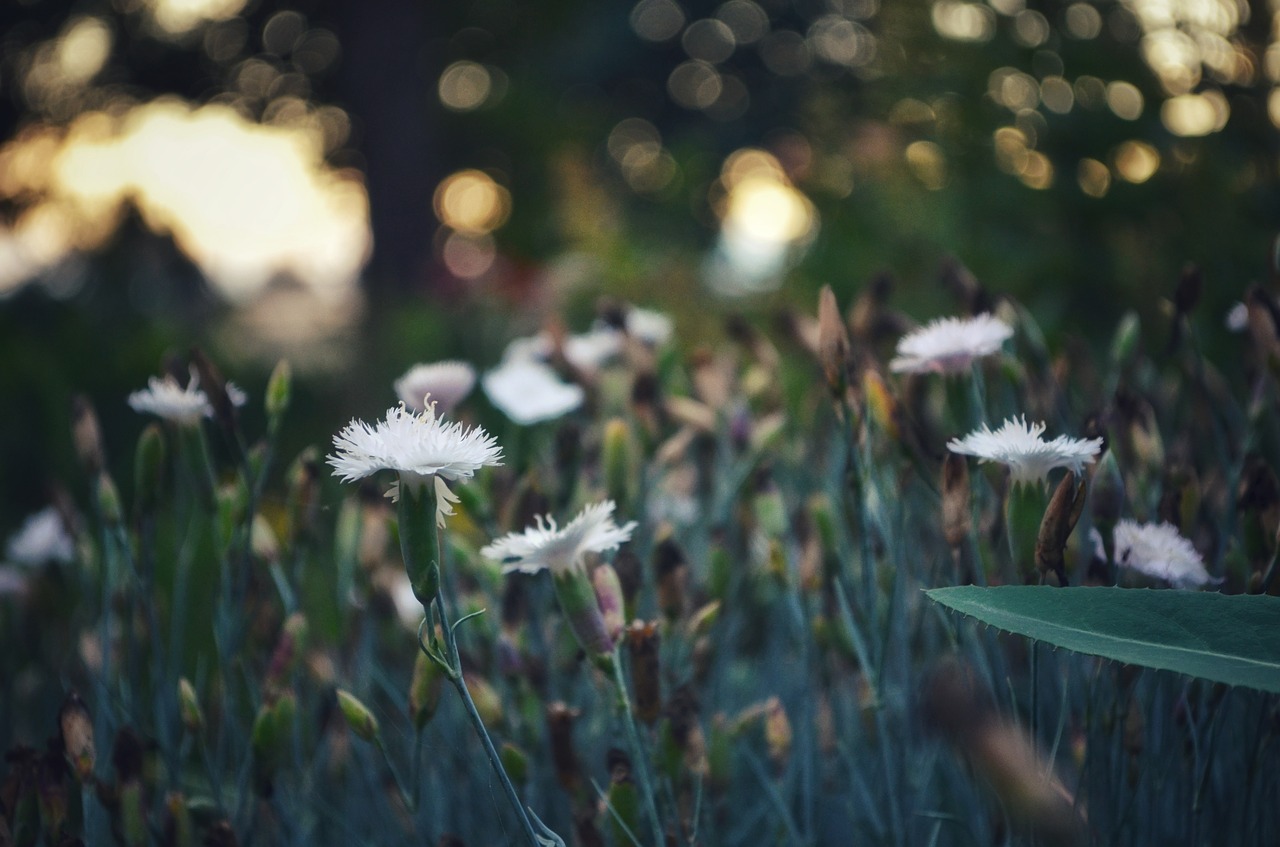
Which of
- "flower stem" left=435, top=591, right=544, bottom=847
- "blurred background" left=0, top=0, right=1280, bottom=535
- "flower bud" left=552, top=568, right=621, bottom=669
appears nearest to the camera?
"flower stem" left=435, top=591, right=544, bottom=847

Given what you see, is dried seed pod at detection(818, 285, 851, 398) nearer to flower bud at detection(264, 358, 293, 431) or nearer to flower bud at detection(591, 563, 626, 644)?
flower bud at detection(591, 563, 626, 644)

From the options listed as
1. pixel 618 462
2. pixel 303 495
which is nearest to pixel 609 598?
pixel 618 462

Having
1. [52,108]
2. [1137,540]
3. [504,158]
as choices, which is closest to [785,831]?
[1137,540]

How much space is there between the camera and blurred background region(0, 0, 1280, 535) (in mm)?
1670

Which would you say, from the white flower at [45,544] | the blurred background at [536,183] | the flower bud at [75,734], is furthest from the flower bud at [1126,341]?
the white flower at [45,544]

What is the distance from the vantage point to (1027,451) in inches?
22.6

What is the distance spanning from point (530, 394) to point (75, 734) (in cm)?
50

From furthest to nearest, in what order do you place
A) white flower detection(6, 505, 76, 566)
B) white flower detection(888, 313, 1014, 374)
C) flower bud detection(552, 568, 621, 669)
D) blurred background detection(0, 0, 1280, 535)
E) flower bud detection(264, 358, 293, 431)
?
blurred background detection(0, 0, 1280, 535) → white flower detection(6, 505, 76, 566) → flower bud detection(264, 358, 293, 431) → white flower detection(888, 313, 1014, 374) → flower bud detection(552, 568, 621, 669)

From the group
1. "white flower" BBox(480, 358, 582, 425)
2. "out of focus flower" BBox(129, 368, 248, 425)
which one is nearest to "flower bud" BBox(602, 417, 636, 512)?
"white flower" BBox(480, 358, 582, 425)

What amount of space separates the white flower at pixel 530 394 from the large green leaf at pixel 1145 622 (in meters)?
0.49

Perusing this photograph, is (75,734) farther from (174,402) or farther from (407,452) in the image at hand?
(407,452)

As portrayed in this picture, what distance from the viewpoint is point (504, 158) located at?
6754 mm

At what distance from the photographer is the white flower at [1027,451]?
0.58 meters

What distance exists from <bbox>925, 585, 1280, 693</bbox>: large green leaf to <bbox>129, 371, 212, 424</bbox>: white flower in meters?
0.60
